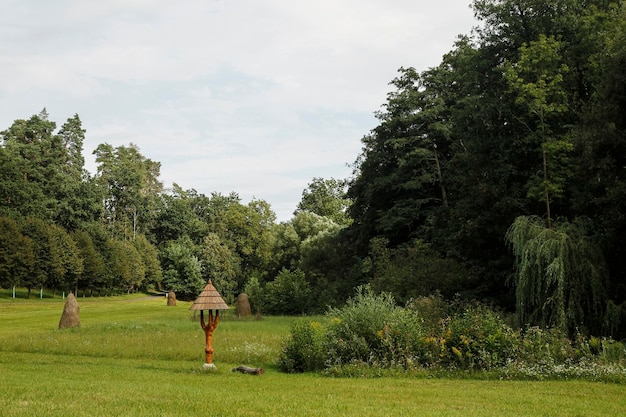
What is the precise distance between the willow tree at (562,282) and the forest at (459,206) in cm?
5

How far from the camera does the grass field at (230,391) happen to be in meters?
8.82

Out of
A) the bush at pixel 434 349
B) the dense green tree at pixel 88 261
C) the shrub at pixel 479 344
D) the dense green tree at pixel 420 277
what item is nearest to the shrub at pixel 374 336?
the bush at pixel 434 349

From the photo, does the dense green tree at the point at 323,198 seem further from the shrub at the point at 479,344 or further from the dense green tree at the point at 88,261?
the shrub at the point at 479,344

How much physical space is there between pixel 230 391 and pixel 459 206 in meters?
20.0

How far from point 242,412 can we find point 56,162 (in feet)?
245

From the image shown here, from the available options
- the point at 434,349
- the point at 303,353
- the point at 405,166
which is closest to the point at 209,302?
the point at 303,353

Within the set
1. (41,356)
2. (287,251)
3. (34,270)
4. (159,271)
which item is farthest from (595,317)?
(159,271)

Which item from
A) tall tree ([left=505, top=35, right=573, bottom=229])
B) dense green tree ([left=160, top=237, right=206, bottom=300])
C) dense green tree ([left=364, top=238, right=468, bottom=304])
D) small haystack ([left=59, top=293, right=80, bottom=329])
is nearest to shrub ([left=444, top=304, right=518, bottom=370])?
tall tree ([left=505, top=35, right=573, bottom=229])

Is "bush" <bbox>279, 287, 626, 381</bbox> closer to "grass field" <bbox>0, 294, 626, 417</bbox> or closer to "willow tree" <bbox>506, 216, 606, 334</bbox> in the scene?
"grass field" <bbox>0, 294, 626, 417</bbox>

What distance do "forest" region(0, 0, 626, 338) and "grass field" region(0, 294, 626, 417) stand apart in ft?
23.7

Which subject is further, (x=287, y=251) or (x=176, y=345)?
(x=287, y=251)

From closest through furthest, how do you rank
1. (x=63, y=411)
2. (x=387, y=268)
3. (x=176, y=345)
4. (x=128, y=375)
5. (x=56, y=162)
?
1. (x=63, y=411)
2. (x=128, y=375)
3. (x=176, y=345)
4. (x=387, y=268)
5. (x=56, y=162)

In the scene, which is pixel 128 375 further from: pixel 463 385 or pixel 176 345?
pixel 463 385

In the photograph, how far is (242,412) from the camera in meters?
8.55
